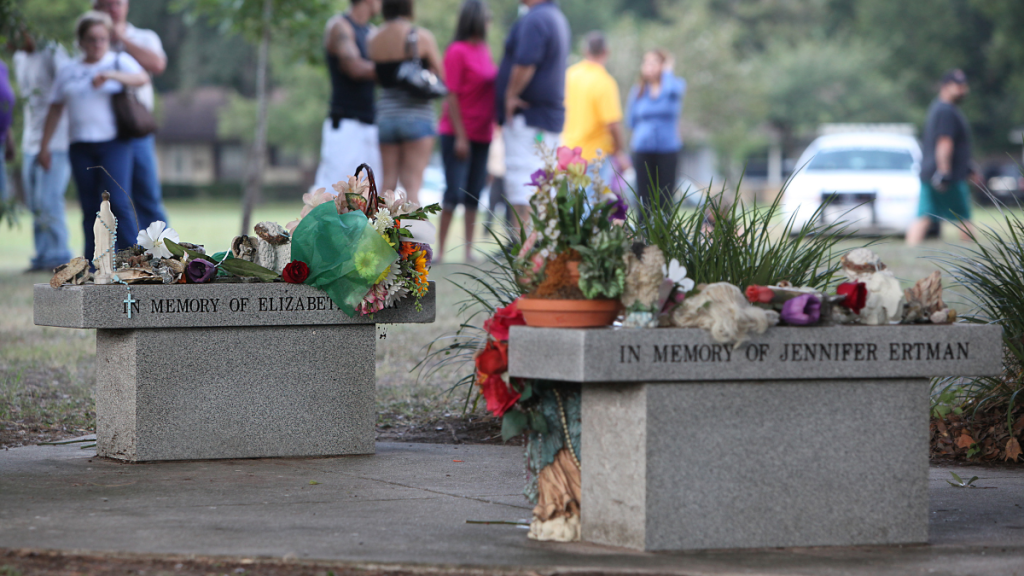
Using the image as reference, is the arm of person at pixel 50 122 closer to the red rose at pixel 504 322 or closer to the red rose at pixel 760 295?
the red rose at pixel 504 322

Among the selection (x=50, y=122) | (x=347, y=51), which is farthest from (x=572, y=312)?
(x=50, y=122)

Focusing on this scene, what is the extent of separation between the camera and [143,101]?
991 cm

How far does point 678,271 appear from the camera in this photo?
3.77m

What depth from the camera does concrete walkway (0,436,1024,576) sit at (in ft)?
12.0

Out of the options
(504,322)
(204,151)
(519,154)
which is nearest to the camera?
(504,322)

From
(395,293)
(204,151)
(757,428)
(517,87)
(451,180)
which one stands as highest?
(204,151)

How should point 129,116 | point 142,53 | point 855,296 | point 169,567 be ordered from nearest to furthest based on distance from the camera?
point 169,567 < point 855,296 < point 129,116 < point 142,53

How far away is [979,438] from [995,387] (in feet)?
0.80

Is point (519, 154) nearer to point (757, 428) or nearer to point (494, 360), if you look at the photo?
point (494, 360)

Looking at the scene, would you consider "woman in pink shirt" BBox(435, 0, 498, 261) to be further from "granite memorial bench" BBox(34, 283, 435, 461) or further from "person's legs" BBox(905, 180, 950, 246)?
"granite memorial bench" BBox(34, 283, 435, 461)

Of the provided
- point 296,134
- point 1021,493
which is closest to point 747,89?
point 296,134

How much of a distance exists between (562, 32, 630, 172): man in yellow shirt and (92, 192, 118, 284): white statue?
8.08 m

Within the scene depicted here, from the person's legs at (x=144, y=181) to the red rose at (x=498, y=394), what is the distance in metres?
6.52

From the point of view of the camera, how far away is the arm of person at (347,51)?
414 inches
